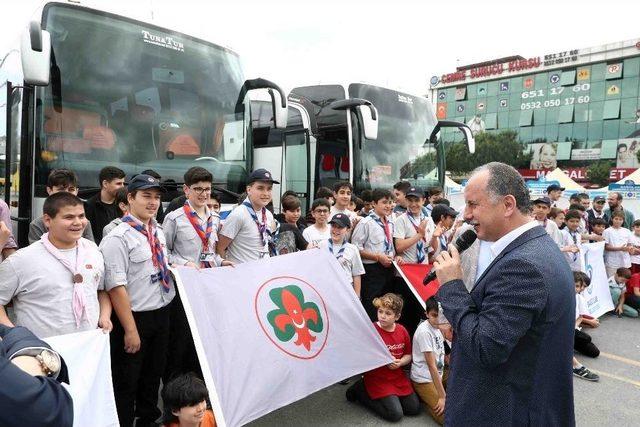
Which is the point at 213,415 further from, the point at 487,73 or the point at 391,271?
the point at 487,73

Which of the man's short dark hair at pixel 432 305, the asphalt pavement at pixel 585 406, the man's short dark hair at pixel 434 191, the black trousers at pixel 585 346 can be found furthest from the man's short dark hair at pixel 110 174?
the man's short dark hair at pixel 434 191

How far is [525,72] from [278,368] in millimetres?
63916

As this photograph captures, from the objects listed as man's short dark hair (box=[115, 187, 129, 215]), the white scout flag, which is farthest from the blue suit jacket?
the white scout flag

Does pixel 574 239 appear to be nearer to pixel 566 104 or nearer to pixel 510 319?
pixel 510 319

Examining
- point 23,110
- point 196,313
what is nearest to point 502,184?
point 196,313

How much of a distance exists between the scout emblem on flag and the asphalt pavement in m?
0.61

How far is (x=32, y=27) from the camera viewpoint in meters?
3.63

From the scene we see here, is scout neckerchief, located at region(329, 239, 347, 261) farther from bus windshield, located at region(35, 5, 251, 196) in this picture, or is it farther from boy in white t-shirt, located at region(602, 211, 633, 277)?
boy in white t-shirt, located at region(602, 211, 633, 277)

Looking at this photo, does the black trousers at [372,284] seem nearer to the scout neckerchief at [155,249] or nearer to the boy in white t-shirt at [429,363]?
the boy in white t-shirt at [429,363]

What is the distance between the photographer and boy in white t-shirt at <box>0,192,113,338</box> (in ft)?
8.21

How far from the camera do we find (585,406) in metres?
3.99

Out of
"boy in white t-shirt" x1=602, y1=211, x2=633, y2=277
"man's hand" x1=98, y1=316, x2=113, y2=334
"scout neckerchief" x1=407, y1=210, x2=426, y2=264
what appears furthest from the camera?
"boy in white t-shirt" x1=602, y1=211, x2=633, y2=277

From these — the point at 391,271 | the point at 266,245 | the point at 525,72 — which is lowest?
the point at 391,271

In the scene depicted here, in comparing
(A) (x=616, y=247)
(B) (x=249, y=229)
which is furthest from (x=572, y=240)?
(B) (x=249, y=229)
